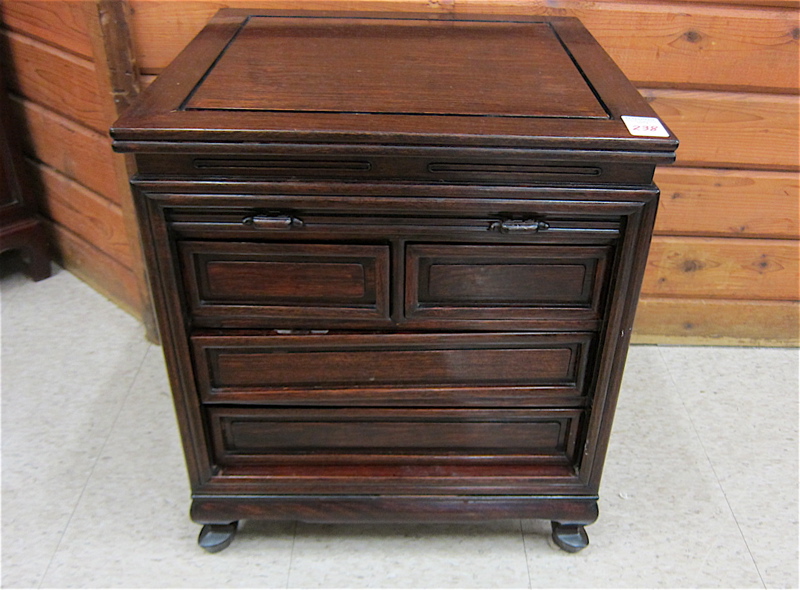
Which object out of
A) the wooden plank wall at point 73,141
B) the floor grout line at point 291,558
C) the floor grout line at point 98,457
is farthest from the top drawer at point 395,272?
the wooden plank wall at point 73,141

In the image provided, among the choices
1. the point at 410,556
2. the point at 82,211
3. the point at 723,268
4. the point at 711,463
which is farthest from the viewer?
the point at 82,211

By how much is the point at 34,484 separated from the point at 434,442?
0.85m

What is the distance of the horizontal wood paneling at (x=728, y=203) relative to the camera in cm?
167

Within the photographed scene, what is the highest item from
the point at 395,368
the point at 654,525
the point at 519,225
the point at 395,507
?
the point at 519,225

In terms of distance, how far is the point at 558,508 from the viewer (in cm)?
131

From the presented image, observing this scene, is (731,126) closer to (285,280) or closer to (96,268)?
(285,280)

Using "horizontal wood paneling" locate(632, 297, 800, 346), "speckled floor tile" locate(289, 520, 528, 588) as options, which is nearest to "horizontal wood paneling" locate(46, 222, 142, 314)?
"speckled floor tile" locate(289, 520, 528, 588)

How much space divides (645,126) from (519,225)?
0.21 metres

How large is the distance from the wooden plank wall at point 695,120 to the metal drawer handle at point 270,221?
645mm

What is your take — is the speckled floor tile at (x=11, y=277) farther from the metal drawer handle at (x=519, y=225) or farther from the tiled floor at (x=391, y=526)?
the metal drawer handle at (x=519, y=225)

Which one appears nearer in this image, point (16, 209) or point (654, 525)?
point (654, 525)

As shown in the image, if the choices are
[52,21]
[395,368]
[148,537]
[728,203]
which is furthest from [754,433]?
[52,21]

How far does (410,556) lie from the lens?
137 centimetres

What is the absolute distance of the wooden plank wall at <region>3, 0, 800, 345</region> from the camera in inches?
57.8
